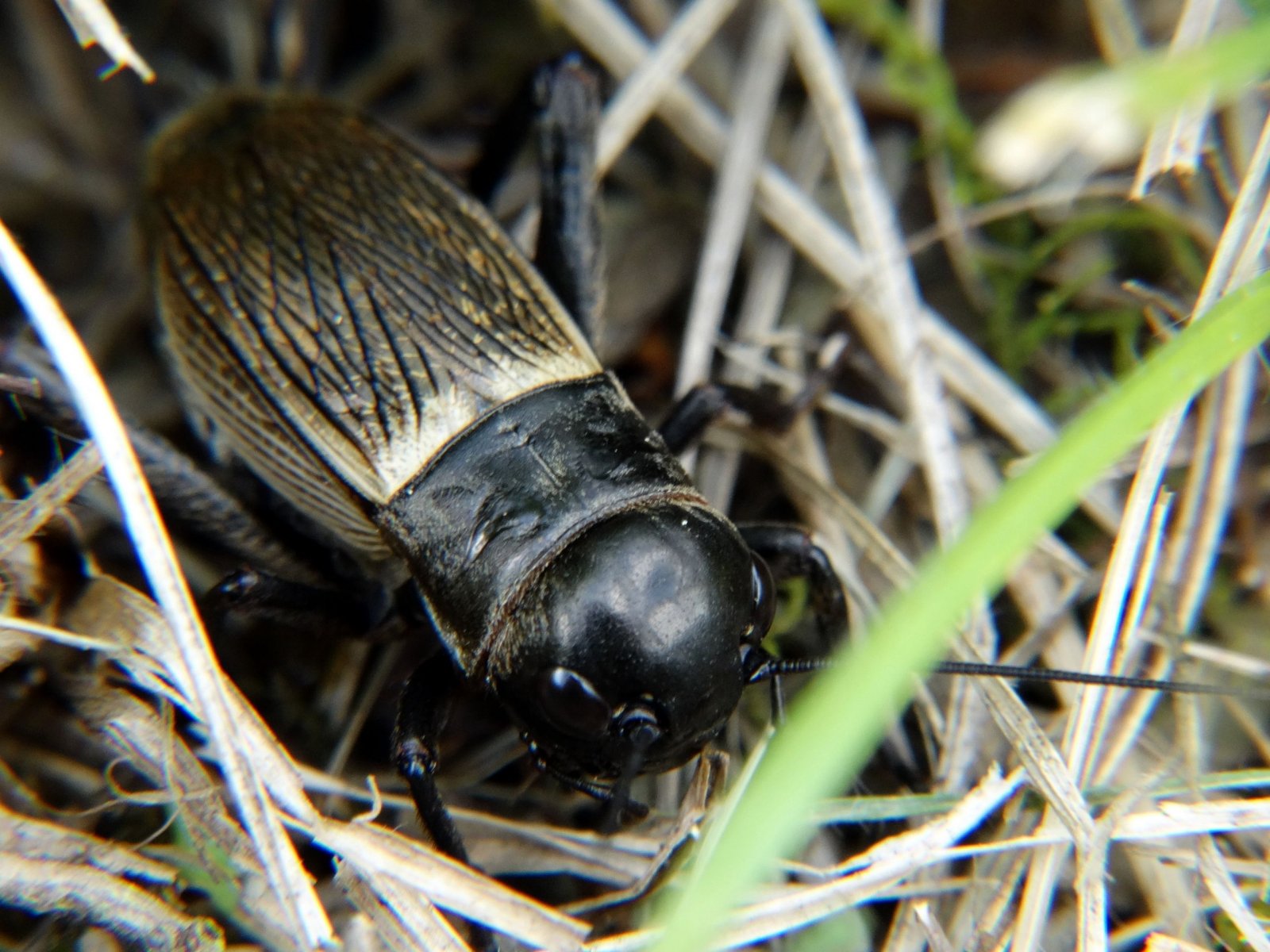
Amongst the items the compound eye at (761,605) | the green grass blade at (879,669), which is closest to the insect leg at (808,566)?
the compound eye at (761,605)

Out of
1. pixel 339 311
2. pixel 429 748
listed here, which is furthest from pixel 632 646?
pixel 339 311

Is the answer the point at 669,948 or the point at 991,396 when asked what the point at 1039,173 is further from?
the point at 669,948

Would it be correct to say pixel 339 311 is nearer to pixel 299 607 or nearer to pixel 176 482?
pixel 176 482

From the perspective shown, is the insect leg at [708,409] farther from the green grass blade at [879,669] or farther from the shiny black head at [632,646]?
the green grass blade at [879,669]

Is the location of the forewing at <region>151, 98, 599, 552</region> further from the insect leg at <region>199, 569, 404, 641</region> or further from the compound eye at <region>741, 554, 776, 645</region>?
the compound eye at <region>741, 554, 776, 645</region>

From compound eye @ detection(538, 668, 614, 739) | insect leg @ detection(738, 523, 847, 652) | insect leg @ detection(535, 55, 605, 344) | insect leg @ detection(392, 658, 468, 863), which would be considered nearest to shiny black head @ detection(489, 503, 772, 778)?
compound eye @ detection(538, 668, 614, 739)

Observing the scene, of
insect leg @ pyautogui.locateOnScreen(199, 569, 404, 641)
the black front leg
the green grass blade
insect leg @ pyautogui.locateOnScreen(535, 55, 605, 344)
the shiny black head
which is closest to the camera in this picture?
the green grass blade

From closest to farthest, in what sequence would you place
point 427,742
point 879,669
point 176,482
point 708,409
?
point 879,669
point 427,742
point 176,482
point 708,409
